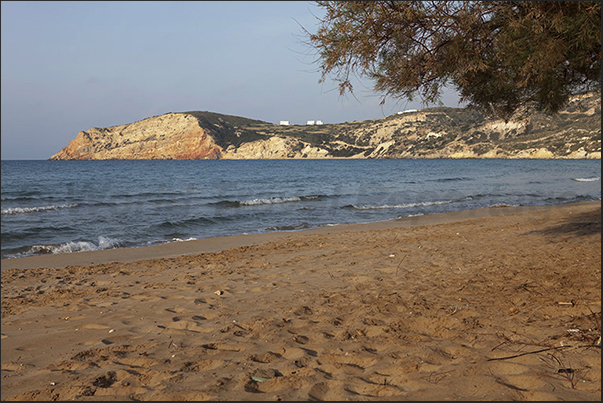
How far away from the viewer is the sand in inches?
124

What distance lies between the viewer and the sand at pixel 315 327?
124 inches

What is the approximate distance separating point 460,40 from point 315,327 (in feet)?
11.9

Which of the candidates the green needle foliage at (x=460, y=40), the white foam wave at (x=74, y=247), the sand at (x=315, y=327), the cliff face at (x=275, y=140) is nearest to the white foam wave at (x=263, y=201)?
the white foam wave at (x=74, y=247)

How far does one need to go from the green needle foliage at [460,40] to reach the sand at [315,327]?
267 centimetres

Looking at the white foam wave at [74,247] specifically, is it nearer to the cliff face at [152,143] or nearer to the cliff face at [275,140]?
the cliff face at [275,140]

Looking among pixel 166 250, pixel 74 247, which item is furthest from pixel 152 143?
pixel 166 250

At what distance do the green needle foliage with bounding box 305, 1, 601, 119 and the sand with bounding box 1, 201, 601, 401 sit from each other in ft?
8.77

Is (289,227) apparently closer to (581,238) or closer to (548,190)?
(581,238)

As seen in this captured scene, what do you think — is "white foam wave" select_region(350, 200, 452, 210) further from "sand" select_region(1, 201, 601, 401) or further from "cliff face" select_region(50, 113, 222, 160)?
"cliff face" select_region(50, 113, 222, 160)

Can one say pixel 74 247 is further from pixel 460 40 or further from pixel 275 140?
pixel 275 140

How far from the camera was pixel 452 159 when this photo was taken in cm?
8581

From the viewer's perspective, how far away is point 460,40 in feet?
16.7

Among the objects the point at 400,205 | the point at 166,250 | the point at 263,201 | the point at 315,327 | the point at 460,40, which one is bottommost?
the point at 400,205

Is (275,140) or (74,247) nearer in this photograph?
(74,247)
